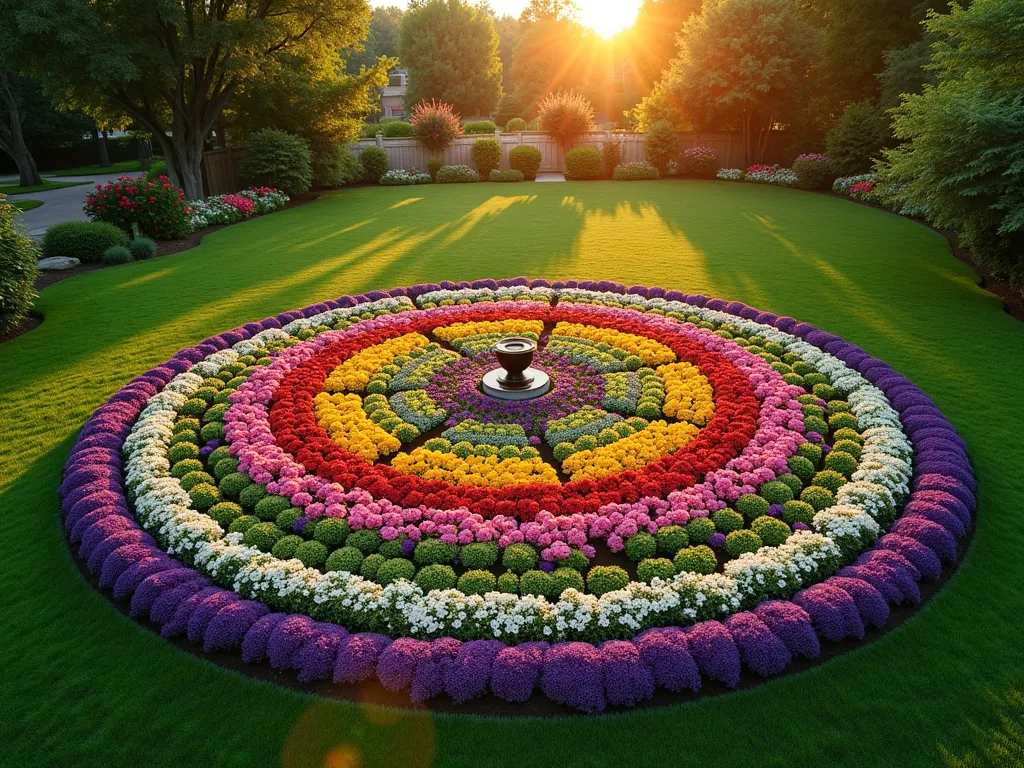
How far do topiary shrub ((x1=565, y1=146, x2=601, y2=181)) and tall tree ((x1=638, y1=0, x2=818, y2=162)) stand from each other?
175 inches

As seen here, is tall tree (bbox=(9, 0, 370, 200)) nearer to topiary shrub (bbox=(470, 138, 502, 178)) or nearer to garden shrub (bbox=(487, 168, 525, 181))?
topiary shrub (bbox=(470, 138, 502, 178))

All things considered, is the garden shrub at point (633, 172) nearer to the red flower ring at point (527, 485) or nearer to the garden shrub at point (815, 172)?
the garden shrub at point (815, 172)

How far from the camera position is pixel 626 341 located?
8.59 meters

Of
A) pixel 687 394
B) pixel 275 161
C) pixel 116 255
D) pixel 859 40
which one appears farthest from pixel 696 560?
pixel 859 40

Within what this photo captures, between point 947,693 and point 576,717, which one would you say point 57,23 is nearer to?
point 576,717

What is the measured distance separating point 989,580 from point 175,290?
12.3 meters

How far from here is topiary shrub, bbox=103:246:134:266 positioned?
550 inches

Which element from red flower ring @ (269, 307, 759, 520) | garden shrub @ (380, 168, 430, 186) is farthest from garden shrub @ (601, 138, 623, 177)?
red flower ring @ (269, 307, 759, 520)

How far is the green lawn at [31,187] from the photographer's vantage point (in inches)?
1094

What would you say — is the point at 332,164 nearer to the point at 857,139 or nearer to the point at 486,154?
the point at 486,154

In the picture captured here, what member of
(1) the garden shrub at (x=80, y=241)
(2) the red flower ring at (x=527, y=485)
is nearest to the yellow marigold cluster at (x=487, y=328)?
(2) the red flower ring at (x=527, y=485)

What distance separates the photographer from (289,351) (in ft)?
27.5

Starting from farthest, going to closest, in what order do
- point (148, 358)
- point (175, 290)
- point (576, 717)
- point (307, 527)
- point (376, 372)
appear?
1. point (175, 290)
2. point (148, 358)
3. point (376, 372)
4. point (307, 527)
5. point (576, 717)

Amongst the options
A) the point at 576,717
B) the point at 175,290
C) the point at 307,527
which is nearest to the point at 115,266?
the point at 175,290
